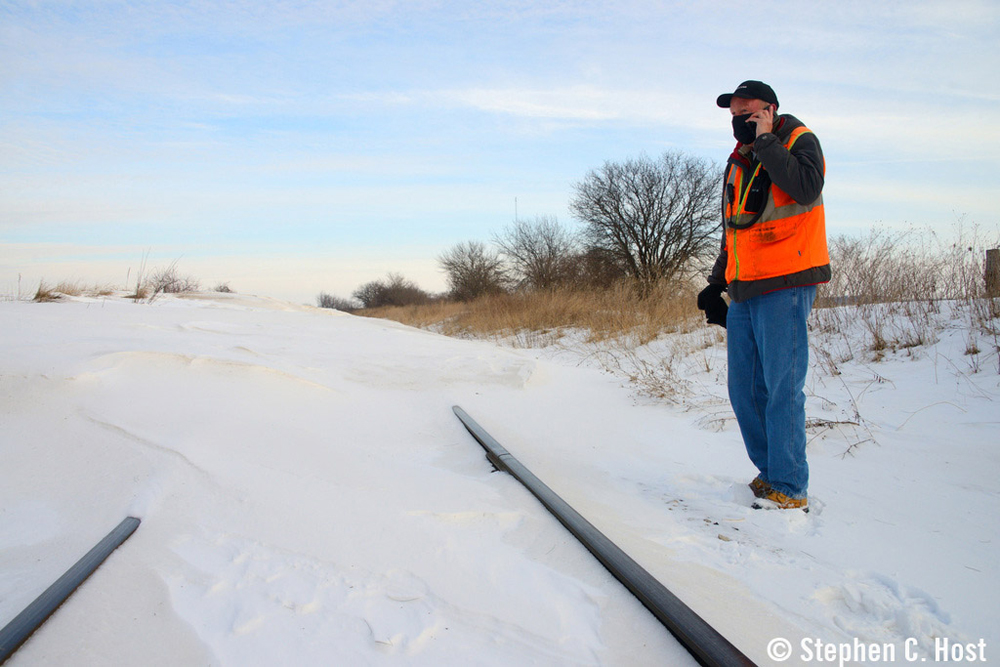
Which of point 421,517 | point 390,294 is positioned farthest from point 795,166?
point 390,294

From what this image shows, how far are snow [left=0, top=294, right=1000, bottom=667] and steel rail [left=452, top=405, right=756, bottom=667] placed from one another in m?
0.04

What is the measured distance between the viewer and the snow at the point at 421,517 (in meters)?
1.50

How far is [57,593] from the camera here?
1.51 metres

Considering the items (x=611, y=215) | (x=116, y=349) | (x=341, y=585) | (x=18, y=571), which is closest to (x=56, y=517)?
(x=18, y=571)

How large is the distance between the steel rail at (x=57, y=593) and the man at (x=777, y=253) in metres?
2.46

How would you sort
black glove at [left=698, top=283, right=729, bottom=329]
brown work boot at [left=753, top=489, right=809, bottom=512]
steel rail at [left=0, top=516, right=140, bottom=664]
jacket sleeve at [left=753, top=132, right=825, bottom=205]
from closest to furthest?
steel rail at [left=0, top=516, right=140, bottom=664] < jacket sleeve at [left=753, top=132, right=825, bottom=205] < brown work boot at [left=753, top=489, right=809, bottom=512] < black glove at [left=698, top=283, right=729, bottom=329]

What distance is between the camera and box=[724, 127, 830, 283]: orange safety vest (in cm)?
242

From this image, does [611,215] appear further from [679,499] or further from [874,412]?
[679,499]

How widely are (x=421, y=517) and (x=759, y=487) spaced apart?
158 centimetres

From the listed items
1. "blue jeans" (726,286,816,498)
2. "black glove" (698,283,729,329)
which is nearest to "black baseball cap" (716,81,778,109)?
"blue jeans" (726,286,816,498)

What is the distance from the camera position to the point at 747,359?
2.77m

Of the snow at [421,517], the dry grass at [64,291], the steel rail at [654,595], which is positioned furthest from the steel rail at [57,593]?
the dry grass at [64,291]

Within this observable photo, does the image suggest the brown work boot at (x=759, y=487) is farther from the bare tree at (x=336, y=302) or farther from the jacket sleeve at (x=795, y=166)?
the bare tree at (x=336, y=302)

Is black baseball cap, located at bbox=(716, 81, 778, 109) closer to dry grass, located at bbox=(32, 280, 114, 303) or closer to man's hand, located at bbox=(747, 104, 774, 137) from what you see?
man's hand, located at bbox=(747, 104, 774, 137)
